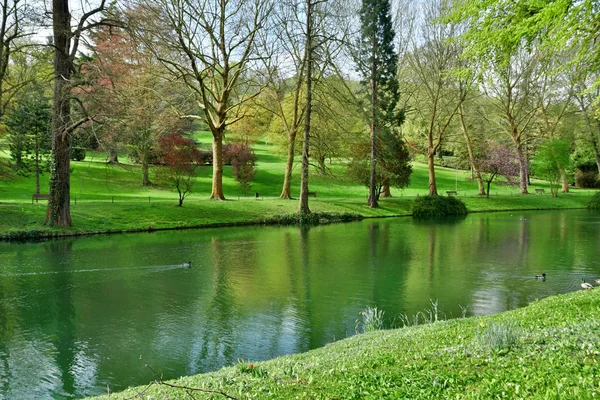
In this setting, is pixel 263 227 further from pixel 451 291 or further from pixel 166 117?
pixel 451 291

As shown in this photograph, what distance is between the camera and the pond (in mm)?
9195

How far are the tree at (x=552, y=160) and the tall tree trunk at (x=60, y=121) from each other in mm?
44533

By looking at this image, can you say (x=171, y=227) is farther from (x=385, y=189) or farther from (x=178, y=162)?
(x=385, y=189)

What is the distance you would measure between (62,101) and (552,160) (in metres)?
45.3

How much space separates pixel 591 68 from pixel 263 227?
67.1 feet

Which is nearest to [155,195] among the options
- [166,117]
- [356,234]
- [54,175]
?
[166,117]

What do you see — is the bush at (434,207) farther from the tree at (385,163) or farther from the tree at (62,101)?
the tree at (62,101)

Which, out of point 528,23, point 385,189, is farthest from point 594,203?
point 528,23

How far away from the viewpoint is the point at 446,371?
5137 millimetres

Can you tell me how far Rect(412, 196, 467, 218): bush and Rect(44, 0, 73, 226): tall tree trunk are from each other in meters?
24.7

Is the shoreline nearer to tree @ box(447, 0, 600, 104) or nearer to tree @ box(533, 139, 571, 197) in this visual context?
tree @ box(533, 139, 571, 197)

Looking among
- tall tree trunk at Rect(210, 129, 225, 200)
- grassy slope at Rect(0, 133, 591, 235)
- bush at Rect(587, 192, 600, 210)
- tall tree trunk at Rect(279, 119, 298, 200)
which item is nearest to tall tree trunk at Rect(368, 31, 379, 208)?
grassy slope at Rect(0, 133, 591, 235)

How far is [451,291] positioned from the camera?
1422cm

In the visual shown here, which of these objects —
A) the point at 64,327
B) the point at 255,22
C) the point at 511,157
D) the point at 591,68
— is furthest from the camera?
the point at 511,157
